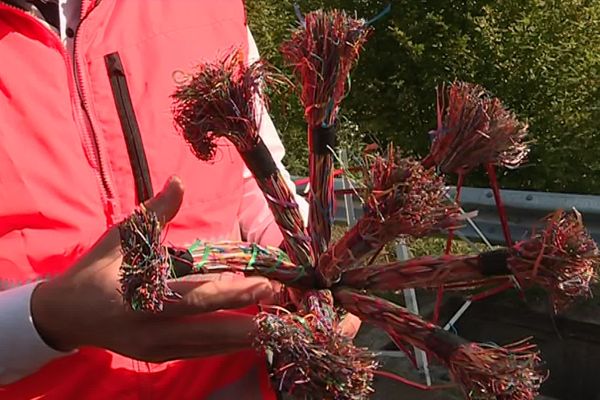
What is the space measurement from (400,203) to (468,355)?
0.69ft

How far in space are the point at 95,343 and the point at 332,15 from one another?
22.5 inches

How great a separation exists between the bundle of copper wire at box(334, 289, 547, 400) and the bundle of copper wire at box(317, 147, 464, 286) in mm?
92

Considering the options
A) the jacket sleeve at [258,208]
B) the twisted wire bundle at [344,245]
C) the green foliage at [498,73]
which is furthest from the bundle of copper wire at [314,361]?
the green foliage at [498,73]

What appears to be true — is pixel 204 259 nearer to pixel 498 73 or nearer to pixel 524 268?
pixel 524 268


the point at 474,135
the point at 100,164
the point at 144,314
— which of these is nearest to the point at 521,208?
the point at 474,135

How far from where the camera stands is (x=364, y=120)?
4.52m

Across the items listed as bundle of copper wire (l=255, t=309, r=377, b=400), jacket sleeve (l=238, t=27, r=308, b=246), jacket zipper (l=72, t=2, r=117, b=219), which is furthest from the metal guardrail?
bundle of copper wire (l=255, t=309, r=377, b=400)

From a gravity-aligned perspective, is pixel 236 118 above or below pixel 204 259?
Result: above

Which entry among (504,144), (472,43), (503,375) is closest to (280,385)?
(503,375)

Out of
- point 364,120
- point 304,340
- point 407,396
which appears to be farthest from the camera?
point 364,120

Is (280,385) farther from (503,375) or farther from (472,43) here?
(472,43)

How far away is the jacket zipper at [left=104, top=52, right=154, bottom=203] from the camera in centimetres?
132

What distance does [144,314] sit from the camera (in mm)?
1077

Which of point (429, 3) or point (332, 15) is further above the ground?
point (332, 15)
